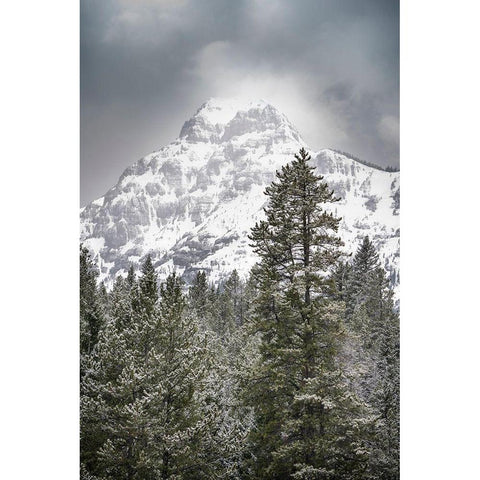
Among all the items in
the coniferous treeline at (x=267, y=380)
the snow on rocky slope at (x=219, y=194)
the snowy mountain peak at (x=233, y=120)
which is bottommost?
the coniferous treeline at (x=267, y=380)

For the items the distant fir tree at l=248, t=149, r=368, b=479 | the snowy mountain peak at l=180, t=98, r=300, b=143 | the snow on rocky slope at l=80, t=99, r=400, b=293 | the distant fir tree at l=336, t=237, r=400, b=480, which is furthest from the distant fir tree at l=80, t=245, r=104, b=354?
the distant fir tree at l=336, t=237, r=400, b=480

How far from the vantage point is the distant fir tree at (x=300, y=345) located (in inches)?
194

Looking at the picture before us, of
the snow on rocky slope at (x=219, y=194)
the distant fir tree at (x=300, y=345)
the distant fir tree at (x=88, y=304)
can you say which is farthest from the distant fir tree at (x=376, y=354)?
the distant fir tree at (x=88, y=304)

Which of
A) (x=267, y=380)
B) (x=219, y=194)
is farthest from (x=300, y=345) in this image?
(x=219, y=194)

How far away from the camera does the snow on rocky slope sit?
220 inches

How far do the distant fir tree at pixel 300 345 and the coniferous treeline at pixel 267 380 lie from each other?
0.01 m

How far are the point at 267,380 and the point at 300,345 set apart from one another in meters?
0.56

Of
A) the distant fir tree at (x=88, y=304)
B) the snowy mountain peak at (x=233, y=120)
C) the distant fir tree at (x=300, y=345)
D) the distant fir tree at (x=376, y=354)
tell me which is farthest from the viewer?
the distant fir tree at (x=88, y=304)

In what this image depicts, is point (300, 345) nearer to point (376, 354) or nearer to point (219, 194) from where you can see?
point (219, 194)

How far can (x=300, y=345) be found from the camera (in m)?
5.17

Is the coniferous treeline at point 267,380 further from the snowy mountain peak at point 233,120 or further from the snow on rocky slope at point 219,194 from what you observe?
the snowy mountain peak at point 233,120
